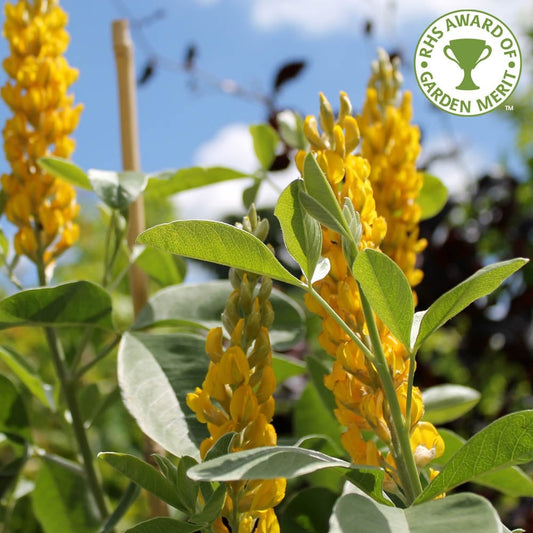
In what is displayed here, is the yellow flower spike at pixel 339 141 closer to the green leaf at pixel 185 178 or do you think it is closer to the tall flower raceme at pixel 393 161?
the tall flower raceme at pixel 393 161

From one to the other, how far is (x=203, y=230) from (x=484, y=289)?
0.20 metres

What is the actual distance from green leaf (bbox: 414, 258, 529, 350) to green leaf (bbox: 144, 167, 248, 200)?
1.65 ft

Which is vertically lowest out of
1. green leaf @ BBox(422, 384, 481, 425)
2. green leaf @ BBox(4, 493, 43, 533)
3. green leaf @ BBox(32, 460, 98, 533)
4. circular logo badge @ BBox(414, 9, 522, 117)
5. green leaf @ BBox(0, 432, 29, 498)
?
green leaf @ BBox(4, 493, 43, 533)

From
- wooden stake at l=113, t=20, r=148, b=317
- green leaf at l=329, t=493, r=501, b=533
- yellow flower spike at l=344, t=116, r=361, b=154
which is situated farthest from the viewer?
wooden stake at l=113, t=20, r=148, b=317

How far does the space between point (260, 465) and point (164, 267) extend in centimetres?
68

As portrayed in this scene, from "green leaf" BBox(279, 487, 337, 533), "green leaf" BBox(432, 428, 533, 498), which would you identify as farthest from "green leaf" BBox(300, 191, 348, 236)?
"green leaf" BBox(279, 487, 337, 533)

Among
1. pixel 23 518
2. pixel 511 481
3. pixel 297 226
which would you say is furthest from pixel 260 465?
pixel 23 518

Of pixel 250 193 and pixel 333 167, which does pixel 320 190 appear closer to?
pixel 333 167

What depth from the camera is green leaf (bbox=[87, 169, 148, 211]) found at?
797 millimetres

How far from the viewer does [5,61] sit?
98 cm

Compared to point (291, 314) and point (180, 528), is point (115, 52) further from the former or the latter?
point (180, 528)

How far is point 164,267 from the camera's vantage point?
3.50 feet

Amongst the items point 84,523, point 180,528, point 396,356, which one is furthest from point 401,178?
point 84,523

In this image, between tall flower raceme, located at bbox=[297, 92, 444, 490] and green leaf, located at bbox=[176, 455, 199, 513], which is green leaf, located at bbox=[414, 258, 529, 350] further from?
green leaf, located at bbox=[176, 455, 199, 513]
